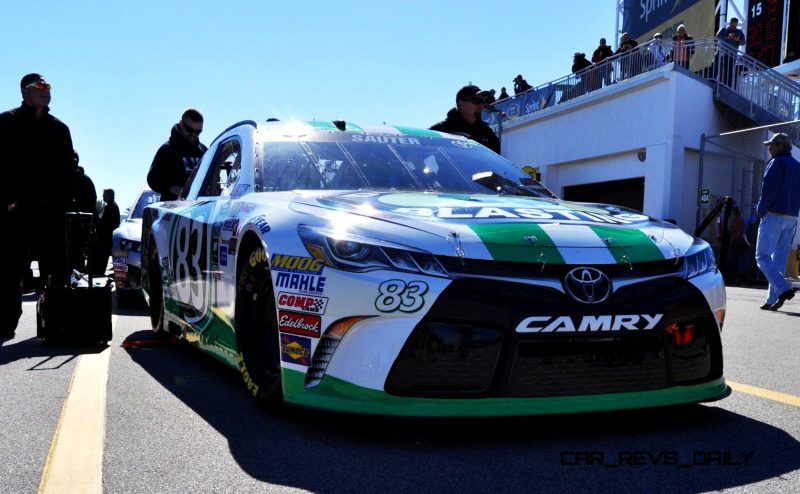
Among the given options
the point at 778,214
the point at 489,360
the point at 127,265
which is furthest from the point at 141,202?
the point at 489,360

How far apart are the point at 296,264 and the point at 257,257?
412 mm

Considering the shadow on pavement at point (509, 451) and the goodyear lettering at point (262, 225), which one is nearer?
the shadow on pavement at point (509, 451)

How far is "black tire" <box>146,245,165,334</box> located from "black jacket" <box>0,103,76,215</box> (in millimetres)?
907

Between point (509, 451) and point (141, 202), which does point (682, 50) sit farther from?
point (509, 451)

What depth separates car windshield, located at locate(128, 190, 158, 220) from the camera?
9312mm

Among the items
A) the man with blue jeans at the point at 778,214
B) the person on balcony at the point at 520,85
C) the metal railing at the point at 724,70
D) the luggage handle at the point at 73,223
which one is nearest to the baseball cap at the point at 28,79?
the luggage handle at the point at 73,223

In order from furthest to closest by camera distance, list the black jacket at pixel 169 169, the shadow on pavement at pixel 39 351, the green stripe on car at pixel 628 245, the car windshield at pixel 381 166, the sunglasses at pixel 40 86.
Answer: the black jacket at pixel 169 169 < the sunglasses at pixel 40 86 < the shadow on pavement at pixel 39 351 < the car windshield at pixel 381 166 < the green stripe on car at pixel 628 245

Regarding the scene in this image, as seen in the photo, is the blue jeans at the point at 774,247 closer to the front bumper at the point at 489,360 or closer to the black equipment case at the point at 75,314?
the front bumper at the point at 489,360

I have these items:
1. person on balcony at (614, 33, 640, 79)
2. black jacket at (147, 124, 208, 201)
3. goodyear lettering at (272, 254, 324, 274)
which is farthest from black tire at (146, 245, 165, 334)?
person on balcony at (614, 33, 640, 79)

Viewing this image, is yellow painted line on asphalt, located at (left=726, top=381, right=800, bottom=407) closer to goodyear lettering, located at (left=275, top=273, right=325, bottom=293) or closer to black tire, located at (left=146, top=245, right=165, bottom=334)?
goodyear lettering, located at (left=275, top=273, right=325, bottom=293)

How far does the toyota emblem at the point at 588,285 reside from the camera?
2678 mm

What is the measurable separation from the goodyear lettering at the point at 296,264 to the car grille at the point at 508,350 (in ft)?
1.46

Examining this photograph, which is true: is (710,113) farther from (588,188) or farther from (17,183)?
(17,183)

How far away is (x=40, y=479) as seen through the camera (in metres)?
2.38
